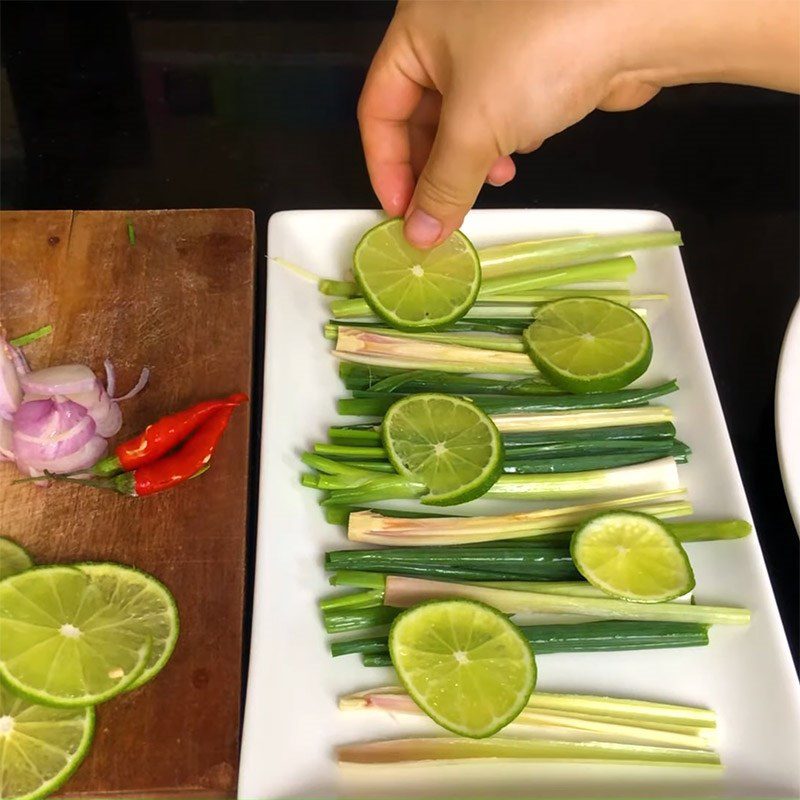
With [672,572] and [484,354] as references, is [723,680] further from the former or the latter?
Result: [484,354]

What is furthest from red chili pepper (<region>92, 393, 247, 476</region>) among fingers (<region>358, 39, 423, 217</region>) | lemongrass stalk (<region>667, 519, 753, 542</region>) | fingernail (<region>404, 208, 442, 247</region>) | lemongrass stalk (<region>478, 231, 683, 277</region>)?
lemongrass stalk (<region>667, 519, 753, 542</region>)

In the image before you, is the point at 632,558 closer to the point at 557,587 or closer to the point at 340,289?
the point at 557,587

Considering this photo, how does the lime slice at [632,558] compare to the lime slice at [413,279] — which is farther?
the lime slice at [413,279]

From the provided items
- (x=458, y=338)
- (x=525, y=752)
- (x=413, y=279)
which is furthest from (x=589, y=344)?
(x=525, y=752)

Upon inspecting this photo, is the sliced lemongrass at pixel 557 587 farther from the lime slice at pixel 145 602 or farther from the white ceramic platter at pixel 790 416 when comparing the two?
the lime slice at pixel 145 602

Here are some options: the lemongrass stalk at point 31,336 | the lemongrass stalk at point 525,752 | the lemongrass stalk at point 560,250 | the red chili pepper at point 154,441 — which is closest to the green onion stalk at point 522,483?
the red chili pepper at point 154,441

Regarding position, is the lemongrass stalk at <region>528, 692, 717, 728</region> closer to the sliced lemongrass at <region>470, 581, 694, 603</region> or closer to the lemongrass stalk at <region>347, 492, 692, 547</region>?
the sliced lemongrass at <region>470, 581, 694, 603</region>

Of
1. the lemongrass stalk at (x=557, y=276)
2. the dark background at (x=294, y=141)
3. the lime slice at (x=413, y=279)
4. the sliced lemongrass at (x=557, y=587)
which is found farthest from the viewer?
the dark background at (x=294, y=141)
